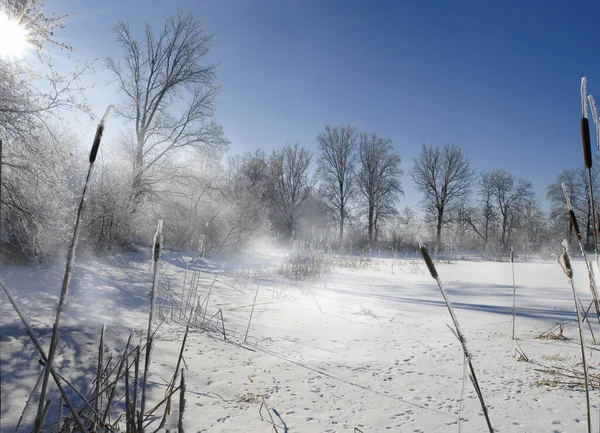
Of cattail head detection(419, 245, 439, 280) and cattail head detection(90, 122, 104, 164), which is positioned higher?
cattail head detection(90, 122, 104, 164)

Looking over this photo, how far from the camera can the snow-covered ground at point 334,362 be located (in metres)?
1.54

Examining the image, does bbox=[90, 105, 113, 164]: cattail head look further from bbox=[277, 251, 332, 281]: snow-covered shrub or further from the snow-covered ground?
bbox=[277, 251, 332, 281]: snow-covered shrub

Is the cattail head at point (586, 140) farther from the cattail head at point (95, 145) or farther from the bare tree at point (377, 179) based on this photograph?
the bare tree at point (377, 179)

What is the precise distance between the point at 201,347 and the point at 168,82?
602 inches

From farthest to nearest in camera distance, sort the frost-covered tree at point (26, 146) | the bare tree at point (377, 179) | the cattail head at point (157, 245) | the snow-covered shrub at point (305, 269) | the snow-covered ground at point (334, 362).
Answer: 1. the bare tree at point (377, 179)
2. the snow-covered shrub at point (305, 269)
3. the frost-covered tree at point (26, 146)
4. the snow-covered ground at point (334, 362)
5. the cattail head at point (157, 245)

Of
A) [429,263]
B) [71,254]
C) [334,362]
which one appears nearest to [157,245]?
[71,254]

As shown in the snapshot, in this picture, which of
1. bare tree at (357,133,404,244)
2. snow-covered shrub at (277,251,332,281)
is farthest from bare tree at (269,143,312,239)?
snow-covered shrub at (277,251,332,281)

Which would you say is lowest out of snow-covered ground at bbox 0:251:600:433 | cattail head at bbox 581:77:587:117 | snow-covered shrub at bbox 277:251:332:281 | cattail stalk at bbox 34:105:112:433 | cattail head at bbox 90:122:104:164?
snow-covered ground at bbox 0:251:600:433

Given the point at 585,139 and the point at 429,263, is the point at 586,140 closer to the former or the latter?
the point at 585,139

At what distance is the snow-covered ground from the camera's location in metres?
1.54

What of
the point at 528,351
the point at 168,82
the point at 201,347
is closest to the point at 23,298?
the point at 201,347

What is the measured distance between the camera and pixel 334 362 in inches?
89.7

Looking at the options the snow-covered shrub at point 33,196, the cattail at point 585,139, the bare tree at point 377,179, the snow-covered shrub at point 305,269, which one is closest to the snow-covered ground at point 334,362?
the cattail at point 585,139

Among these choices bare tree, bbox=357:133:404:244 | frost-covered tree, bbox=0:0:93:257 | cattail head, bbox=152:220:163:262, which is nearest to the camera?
cattail head, bbox=152:220:163:262
